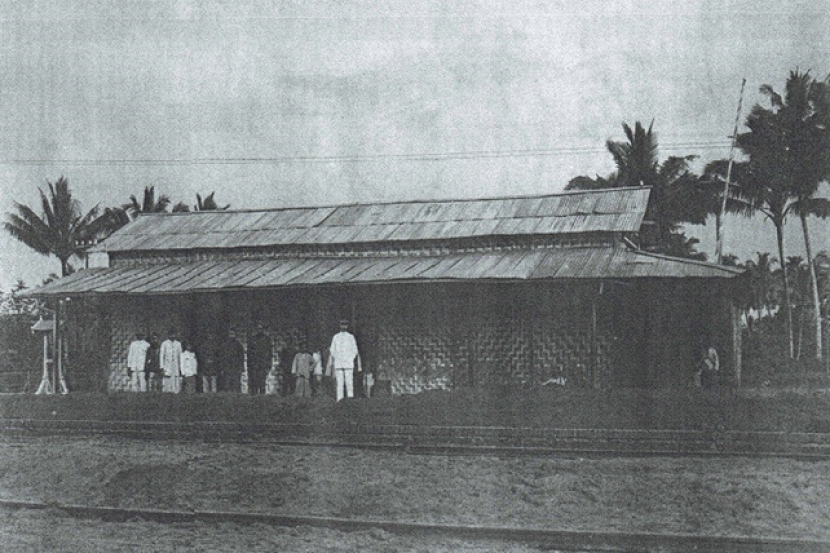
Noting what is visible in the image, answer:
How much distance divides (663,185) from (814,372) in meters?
7.09

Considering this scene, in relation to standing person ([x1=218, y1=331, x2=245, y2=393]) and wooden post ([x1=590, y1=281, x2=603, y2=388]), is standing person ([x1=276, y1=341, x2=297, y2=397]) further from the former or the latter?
wooden post ([x1=590, y1=281, x2=603, y2=388])

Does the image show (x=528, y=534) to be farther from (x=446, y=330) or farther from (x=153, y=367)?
(x=153, y=367)

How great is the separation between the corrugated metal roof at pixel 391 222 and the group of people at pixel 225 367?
3.13 metres

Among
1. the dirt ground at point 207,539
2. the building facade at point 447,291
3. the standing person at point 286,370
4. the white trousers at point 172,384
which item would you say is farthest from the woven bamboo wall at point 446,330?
the dirt ground at point 207,539

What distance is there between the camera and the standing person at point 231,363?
16312 mm

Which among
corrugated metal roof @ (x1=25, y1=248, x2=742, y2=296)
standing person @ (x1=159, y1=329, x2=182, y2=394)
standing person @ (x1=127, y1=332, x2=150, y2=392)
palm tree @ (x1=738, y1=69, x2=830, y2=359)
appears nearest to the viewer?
corrugated metal roof @ (x1=25, y1=248, x2=742, y2=296)

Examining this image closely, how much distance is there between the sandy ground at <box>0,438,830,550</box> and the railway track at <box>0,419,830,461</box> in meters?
0.30

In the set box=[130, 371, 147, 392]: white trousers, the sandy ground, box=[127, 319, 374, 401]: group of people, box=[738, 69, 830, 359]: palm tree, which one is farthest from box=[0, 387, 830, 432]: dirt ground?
box=[738, 69, 830, 359]: palm tree

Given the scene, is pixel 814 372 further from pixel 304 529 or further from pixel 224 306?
pixel 304 529

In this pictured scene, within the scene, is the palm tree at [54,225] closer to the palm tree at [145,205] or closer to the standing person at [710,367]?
the palm tree at [145,205]

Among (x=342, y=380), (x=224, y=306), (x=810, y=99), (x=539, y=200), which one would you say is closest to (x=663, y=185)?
(x=810, y=99)

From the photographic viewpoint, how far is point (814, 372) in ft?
78.1

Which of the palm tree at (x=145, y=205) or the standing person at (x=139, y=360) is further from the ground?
the palm tree at (x=145, y=205)

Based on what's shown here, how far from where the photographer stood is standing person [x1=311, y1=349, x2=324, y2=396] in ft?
52.7
